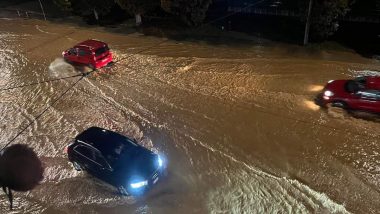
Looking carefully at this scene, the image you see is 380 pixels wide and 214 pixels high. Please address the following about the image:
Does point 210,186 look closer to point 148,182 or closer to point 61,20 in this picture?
point 148,182

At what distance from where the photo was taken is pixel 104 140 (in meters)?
12.4

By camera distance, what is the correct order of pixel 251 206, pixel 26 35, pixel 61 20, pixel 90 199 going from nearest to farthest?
pixel 251 206 → pixel 90 199 → pixel 26 35 → pixel 61 20

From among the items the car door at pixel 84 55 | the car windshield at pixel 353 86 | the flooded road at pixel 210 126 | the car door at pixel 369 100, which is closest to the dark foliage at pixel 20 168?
the flooded road at pixel 210 126

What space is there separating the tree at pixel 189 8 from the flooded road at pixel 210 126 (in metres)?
2.44

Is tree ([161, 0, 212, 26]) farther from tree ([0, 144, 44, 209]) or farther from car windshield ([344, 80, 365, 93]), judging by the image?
tree ([0, 144, 44, 209])

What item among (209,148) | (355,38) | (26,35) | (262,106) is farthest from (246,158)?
(26,35)

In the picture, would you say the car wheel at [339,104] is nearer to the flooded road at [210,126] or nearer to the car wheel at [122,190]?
the flooded road at [210,126]

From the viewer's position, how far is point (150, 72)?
1992 cm

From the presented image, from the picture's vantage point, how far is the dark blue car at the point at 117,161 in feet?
37.5

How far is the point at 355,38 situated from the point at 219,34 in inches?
360

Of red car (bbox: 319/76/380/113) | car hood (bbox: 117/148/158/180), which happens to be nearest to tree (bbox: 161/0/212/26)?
red car (bbox: 319/76/380/113)

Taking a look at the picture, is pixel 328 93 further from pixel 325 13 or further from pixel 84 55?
pixel 84 55

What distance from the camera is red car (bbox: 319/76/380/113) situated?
14.3m

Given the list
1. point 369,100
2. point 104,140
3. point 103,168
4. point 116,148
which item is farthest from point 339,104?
point 103,168
